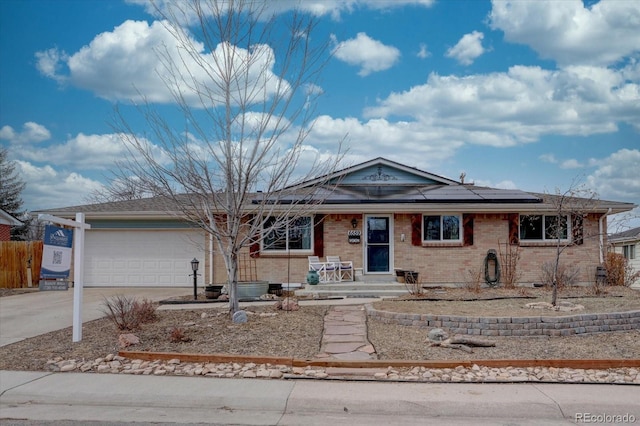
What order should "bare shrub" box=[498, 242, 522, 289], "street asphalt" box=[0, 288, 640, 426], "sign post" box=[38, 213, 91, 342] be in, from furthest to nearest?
"bare shrub" box=[498, 242, 522, 289]
"sign post" box=[38, 213, 91, 342]
"street asphalt" box=[0, 288, 640, 426]

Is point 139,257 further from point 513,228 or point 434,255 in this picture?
point 513,228

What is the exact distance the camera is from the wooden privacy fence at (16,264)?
2031 cm

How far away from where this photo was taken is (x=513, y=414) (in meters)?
5.84

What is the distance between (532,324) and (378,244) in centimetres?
770

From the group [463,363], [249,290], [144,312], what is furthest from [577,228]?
[144,312]

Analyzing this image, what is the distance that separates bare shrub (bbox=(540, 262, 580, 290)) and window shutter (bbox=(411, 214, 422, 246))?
12.4 feet

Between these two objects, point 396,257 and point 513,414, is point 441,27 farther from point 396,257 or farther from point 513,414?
point 513,414

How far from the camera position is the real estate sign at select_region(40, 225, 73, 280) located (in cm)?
846

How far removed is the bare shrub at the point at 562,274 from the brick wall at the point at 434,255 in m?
0.16

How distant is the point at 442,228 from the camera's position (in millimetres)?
16703

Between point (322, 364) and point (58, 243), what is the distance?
474 centimetres

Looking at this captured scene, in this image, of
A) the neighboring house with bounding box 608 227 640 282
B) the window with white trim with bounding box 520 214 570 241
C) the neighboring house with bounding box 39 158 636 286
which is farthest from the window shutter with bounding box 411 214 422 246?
the neighboring house with bounding box 608 227 640 282

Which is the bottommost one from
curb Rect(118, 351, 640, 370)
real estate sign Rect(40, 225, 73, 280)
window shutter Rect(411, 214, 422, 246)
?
curb Rect(118, 351, 640, 370)

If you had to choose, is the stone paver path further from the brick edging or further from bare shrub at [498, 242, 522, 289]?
bare shrub at [498, 242, 522, 289]
